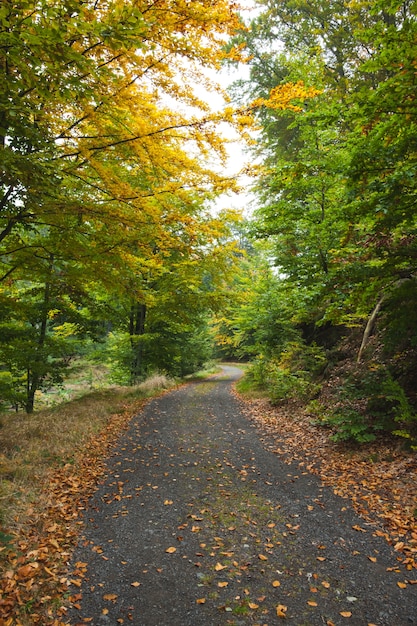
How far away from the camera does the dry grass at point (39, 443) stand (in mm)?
4395

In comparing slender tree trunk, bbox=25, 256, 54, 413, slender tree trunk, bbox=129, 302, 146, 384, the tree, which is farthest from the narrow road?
slender tree trunk, bbox=129, 302, 146, 384

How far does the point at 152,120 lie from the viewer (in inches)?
192

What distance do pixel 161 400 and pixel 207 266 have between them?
5.14 metres

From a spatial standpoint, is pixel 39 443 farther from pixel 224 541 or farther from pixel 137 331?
pixel 137 331

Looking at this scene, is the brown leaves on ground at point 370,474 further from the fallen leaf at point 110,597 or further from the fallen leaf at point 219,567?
the fallen leaf at point 110,597

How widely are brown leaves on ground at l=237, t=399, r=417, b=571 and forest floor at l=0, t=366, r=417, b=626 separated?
23 millimetres

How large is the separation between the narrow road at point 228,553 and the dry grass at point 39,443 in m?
0.87

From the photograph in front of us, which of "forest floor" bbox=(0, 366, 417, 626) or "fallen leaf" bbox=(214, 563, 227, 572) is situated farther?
"fallen leaf" bbox=(214, 563, 227, 572)

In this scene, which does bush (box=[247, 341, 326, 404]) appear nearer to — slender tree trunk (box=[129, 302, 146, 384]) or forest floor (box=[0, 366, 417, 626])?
forest floor (box=[0, 366, 417, 626])

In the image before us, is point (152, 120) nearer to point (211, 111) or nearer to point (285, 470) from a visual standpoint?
point (211, 111)

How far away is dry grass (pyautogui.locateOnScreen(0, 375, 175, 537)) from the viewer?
14.4 ft

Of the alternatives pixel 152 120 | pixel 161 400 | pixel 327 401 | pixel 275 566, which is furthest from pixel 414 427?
pixel 161 400

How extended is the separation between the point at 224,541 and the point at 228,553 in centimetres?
23

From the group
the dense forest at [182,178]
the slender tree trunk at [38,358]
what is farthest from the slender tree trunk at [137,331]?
the slender tree trunk at [38,358]
